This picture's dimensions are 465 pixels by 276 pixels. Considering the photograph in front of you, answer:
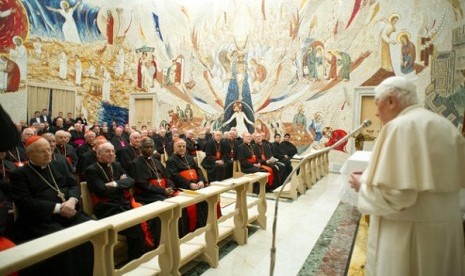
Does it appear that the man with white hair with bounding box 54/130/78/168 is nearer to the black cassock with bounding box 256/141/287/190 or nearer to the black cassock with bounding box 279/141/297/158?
the black cassock with bounding box 256/141/287/190

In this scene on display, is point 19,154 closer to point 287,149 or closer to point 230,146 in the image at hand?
point 230,146

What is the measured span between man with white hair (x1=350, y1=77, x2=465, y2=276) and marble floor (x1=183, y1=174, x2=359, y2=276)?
1778 millimetres

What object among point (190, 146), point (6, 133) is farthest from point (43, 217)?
point (190, 146)

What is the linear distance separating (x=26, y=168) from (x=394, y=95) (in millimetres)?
3565

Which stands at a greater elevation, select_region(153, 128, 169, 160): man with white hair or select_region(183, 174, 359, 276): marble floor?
select_region(153, 128, 169, 160): man with white hair

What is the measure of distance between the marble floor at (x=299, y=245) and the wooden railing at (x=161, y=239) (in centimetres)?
20

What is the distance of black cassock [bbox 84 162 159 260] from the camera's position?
146 inches

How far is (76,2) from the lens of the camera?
50.3 ft

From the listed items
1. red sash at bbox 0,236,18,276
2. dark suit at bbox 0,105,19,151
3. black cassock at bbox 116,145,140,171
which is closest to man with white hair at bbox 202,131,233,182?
black cassock at bbox 116,145,140,171

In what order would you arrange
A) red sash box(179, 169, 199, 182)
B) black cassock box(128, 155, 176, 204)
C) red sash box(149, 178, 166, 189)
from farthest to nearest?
red sash box(179, 169, 199, 182)
red sash box(149, 178, 166, 189)
black cassock box(128, 155, 176, 204)

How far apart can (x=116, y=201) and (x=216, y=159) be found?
16.5 feet

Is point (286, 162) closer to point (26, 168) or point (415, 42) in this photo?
point (415, 42)

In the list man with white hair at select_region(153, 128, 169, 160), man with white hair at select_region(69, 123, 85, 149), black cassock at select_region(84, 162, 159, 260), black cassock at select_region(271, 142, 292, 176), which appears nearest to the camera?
black cassock at select_region(84, 162, 159, 260)

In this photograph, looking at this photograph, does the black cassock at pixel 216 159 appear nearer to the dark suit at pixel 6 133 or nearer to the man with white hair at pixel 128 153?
the man with white hair at pixel 128 153
